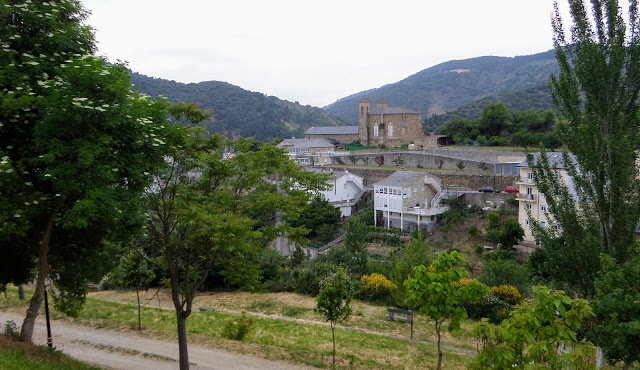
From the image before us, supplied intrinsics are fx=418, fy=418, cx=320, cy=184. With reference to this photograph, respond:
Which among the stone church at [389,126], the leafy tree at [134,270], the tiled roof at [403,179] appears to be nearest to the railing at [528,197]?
the tiled roof at [403,179]

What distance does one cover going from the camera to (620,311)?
22.2 ft

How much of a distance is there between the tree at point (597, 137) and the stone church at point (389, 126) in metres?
55.0

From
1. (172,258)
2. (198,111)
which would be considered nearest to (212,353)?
(172,258)

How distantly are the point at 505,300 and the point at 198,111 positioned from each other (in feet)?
47.1

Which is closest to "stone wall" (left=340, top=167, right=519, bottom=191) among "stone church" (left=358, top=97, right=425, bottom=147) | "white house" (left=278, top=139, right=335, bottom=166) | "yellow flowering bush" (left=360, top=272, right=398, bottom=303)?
"yellow flowering bush" (left=360, top=272, right=398, bottom=303)

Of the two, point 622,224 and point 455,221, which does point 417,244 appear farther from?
point 455,221

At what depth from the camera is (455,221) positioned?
3175 cm

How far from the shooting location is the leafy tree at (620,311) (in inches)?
259

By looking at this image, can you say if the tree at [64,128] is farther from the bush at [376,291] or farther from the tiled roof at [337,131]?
the tiled roof at [337,131]

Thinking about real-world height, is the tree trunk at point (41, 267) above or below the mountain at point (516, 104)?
below

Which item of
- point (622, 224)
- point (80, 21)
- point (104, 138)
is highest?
point (80, 21)

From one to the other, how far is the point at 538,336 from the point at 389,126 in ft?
210

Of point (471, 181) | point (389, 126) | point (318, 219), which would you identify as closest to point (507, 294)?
point (318, 219)

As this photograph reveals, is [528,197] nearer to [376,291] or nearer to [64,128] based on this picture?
[376,291]
